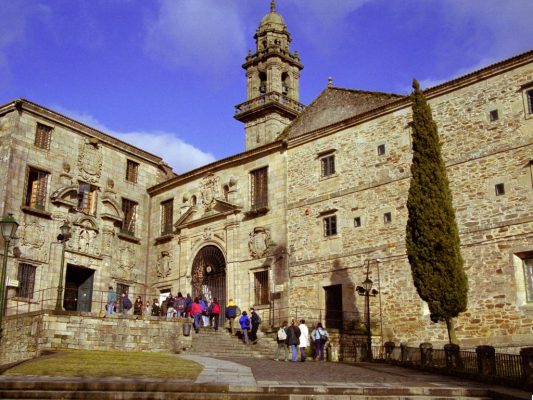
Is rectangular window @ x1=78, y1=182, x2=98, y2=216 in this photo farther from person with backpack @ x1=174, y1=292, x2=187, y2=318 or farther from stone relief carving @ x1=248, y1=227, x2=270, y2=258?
stone relief carving @ x1=248, y1=227, x2=270, y2=258

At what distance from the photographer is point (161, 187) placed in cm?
3244

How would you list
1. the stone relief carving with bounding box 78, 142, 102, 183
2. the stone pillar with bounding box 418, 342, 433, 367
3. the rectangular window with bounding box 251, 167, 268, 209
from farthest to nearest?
the stone relief carving with bounding box 78, 142, 102, 183 < the rectangular window with bounding box 251, 167, 268, 209 < the stone pillar with bounding box 418, 342, 433, 367

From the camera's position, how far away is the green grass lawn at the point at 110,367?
45.0 feet

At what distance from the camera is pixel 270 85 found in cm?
3416

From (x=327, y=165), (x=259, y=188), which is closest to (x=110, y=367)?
(x=327, y=165)

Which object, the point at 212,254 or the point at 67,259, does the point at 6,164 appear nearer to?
the point at 67,259

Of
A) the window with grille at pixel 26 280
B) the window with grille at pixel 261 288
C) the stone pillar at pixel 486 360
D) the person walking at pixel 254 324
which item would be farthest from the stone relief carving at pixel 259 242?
the stone pillar at pixel 486 360

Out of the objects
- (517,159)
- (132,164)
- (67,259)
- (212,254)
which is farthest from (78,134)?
(517,159)

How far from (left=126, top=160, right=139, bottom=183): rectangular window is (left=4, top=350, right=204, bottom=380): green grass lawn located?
15.4 m

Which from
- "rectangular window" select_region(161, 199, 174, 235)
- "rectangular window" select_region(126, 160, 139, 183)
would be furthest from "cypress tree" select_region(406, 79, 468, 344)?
"rectangular window" select_region(126, 160, 139, 183)

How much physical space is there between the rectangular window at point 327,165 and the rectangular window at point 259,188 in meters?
2.92

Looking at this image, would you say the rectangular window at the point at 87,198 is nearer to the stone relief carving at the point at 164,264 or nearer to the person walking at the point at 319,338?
the stone relief carving at the point at 164,264

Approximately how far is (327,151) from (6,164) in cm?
1285

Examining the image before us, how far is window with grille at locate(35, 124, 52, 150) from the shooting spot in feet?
92.4
